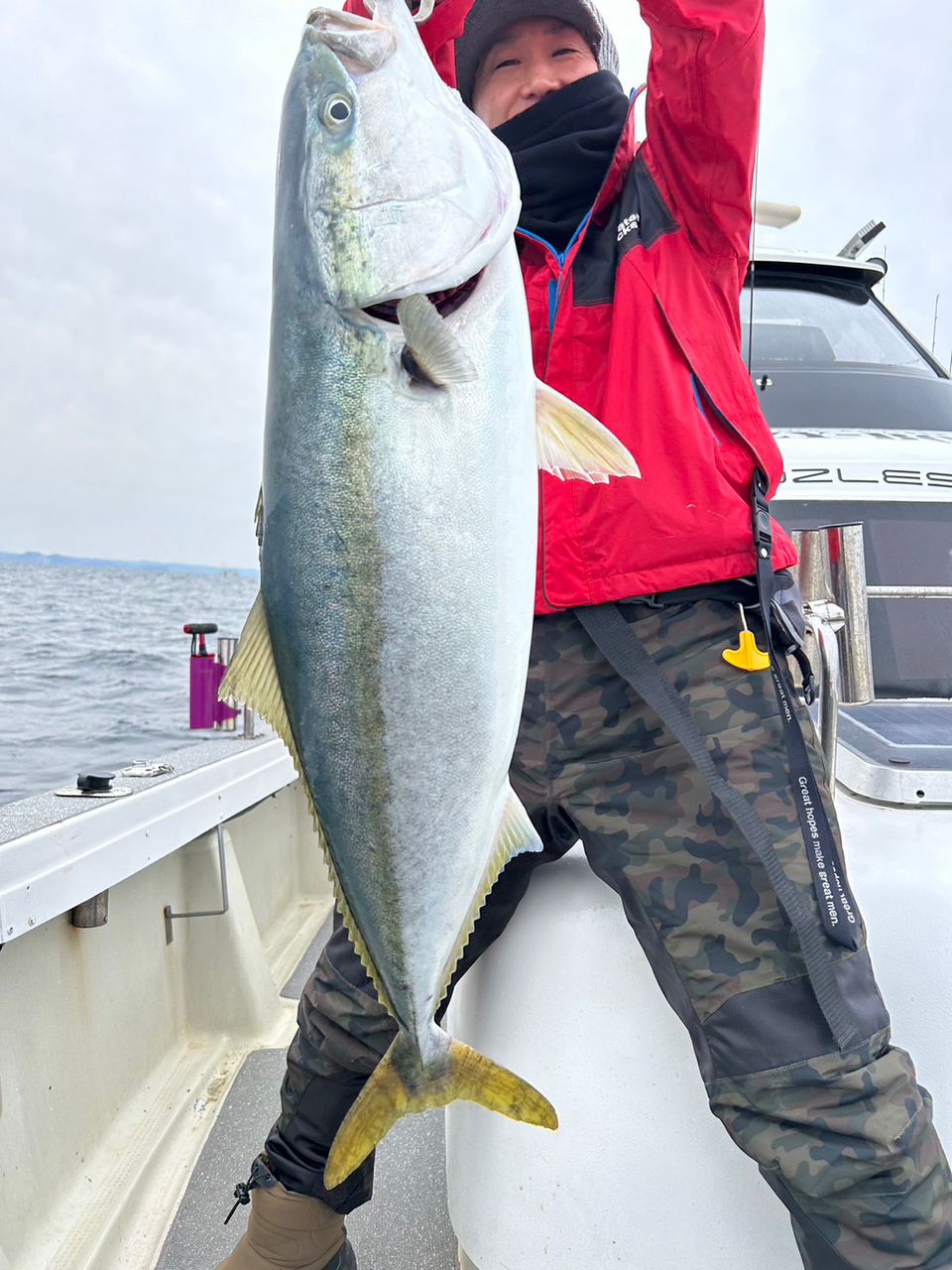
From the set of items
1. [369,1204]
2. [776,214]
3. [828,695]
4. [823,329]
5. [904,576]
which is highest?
[776,214]

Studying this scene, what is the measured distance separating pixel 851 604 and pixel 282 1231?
1.80 metres

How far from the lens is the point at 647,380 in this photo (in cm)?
167

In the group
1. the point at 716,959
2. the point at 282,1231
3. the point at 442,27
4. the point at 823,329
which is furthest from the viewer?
the point at 823,329

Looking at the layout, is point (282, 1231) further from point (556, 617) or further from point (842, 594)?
point (842, 594)

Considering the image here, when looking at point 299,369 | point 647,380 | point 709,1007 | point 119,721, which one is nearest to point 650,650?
point 647,380

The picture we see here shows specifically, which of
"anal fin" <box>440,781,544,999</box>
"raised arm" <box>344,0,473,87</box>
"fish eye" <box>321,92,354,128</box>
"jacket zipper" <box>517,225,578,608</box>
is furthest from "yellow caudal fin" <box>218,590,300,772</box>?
"raised arm" <box>344,0,473,87</box>

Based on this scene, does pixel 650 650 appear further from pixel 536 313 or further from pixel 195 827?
pixel 195 827

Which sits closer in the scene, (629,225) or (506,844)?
(506,844)

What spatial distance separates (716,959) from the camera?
59.6 inches

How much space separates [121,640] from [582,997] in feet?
68.3

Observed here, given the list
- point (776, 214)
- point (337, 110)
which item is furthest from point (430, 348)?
point (776, 214)

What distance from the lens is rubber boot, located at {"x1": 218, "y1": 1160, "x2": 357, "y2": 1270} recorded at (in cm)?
189

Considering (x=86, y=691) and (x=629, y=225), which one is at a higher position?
(x=629, y=225)

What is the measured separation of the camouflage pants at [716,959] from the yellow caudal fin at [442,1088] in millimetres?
292
